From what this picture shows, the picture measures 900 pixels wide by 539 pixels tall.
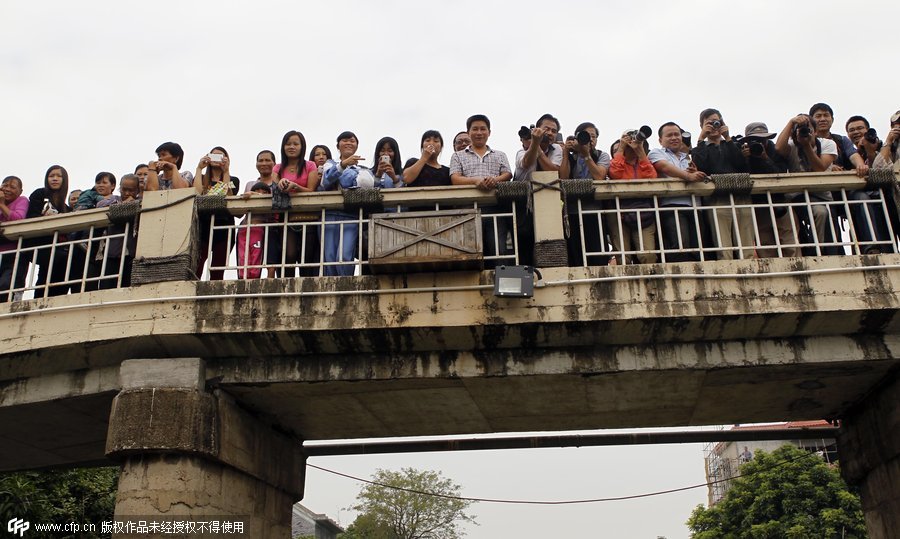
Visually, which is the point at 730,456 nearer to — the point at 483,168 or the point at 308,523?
the point at 308,523

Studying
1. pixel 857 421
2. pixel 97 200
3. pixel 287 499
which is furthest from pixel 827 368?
pixel 97 200

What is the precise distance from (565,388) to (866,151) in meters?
4.02

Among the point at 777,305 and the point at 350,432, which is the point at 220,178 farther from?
the point at 777,305

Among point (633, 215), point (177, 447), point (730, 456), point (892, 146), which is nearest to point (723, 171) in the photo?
point (633, 215)

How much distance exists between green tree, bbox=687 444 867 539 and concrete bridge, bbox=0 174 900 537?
63.5ft

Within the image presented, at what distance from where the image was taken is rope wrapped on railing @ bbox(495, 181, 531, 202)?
650 centimetres

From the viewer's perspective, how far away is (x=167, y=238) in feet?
20.9

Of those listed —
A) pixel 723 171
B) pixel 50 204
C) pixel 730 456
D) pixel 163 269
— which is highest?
pixel 730 456

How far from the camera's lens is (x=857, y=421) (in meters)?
7.41

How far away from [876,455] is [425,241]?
4.79 metres

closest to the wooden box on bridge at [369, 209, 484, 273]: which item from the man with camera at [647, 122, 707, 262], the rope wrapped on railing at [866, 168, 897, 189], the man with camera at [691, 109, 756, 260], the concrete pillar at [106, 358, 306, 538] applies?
the man with camera at [647, 122, 707, 262]

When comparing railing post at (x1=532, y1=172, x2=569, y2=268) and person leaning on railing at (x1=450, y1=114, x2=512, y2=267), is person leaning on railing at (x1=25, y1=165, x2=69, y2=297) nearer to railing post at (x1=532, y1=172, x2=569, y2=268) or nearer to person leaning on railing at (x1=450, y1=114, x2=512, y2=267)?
person leaning on railing at (x1=450, y1=114, x2=512, y2=267)

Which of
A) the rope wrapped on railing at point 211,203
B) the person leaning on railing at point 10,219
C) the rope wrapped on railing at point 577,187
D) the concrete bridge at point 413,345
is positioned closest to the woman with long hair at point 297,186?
the concrete bridge at point 413,345

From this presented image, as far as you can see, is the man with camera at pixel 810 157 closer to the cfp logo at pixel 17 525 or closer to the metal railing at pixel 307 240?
the metal railing at pixel 307 240
